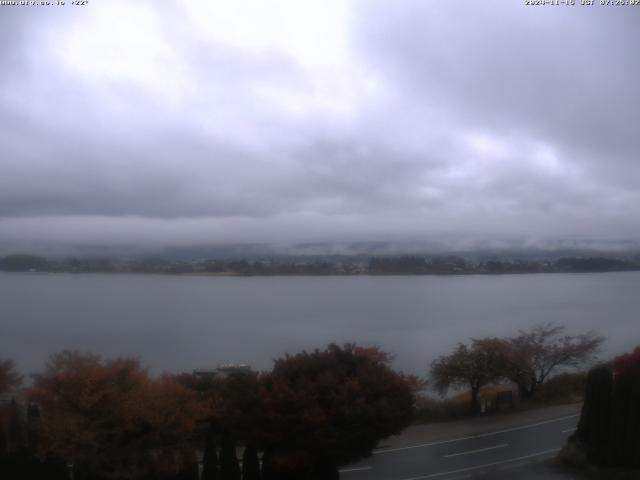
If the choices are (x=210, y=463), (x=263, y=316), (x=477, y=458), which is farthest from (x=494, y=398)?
(x=210, y=463)

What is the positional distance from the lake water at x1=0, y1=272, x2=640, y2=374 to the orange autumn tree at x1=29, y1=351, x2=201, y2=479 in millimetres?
6470

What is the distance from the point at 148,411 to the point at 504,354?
657 inches

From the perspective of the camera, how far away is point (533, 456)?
16.1 m

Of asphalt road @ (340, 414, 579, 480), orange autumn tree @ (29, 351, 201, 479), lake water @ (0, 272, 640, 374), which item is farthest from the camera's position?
lake water @ (0, 272, 640, 374)

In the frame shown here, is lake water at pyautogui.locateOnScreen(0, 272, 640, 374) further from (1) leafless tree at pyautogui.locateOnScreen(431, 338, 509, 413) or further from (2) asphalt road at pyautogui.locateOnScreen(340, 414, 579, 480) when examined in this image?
(2) asphalt road at pyautogui.locateOnScreen(340, 414, 579, 480)

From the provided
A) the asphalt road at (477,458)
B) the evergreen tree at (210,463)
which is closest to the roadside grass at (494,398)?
the asphalt road at (477,458)

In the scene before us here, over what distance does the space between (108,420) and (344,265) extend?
2090 cm

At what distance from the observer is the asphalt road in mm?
14711

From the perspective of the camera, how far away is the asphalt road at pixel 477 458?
579 inches

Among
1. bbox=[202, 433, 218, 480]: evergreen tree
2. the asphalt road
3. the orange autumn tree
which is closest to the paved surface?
the asphalt road

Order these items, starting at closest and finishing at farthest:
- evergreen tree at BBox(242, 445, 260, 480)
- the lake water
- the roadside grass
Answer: evergreen tree at BBox(242, 445, 260, 480)
the roadside grass
the lake water

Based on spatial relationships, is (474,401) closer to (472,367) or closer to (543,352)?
(472,367)

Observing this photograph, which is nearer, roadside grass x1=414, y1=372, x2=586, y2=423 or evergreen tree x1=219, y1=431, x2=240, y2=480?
evergreen tree x1=219, y1=431, x2=240, y2=480

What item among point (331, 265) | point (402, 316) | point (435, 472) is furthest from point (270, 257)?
point (435, 472)
